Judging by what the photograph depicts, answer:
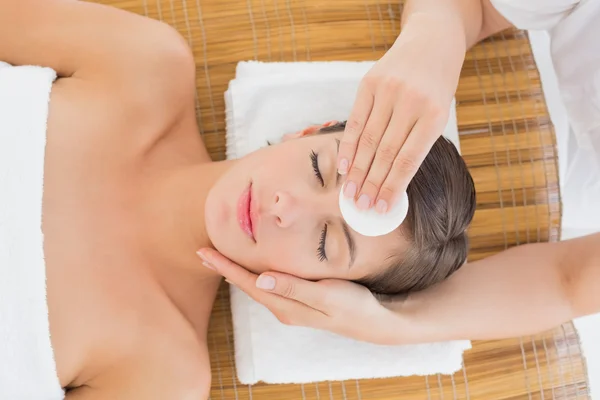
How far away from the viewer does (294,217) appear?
1.17 meters

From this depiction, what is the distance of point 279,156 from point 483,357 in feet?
2.93

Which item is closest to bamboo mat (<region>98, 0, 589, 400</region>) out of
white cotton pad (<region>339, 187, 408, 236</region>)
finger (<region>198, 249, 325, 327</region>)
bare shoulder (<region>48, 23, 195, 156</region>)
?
bare shoulder (<region>48, 23, 195, 156</region>)

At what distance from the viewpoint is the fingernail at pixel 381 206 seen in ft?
3.34

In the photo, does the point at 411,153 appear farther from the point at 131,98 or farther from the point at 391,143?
the point at 131,98

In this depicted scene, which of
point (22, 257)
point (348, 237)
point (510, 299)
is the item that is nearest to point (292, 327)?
point (348, 237)

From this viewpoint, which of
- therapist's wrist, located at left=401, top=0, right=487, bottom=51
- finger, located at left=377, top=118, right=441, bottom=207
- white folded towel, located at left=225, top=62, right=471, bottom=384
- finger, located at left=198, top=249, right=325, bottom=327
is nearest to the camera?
finger, located at left=377, top=118, right=441, bottom=207

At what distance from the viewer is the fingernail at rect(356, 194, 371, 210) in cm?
102

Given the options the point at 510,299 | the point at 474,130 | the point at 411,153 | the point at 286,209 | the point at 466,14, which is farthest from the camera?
the point at 474,130

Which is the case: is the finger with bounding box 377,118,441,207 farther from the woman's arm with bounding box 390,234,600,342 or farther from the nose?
the woman's arm with bounding box 390,234,600,342

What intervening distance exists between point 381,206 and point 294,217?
0.21 m

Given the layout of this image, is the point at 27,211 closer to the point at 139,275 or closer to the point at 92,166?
the point at 92,166

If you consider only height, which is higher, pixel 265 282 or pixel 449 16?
pixel 449 16

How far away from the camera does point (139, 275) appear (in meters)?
1.38

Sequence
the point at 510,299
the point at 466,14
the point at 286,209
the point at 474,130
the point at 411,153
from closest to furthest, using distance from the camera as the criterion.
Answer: the point at 411,153 → the point at 286,209 → the point at 466,14 → the point at 510,299 → the point at 474,130
